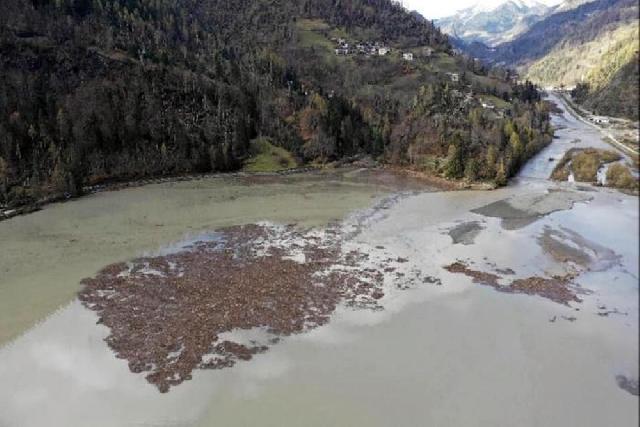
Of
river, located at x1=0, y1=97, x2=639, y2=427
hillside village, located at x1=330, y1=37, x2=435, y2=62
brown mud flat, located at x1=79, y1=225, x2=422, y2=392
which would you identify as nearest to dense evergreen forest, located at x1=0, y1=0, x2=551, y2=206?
hillside village, located at x1=330, y1=37, x2=435, y2=62

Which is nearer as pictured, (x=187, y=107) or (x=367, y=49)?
(x=187, y=107)

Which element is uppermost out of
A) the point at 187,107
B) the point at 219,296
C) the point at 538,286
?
the point at 187,107

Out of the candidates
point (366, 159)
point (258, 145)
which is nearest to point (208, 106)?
point (258, 145)

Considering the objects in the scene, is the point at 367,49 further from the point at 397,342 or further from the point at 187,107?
the point at 397,342

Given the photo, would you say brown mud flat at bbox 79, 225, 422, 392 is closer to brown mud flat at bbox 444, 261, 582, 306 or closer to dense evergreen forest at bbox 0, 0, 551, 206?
brown mud flat at bbox 444, 261, 582, 306

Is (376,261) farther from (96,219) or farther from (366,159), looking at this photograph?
(366,159)

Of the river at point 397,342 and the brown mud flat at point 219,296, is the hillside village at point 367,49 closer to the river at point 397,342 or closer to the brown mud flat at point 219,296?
the river at point 397,342

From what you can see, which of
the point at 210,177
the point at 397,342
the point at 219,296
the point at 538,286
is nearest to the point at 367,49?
the point at 210,177

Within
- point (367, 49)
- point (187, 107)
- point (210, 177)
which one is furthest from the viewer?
point (367, 49)
